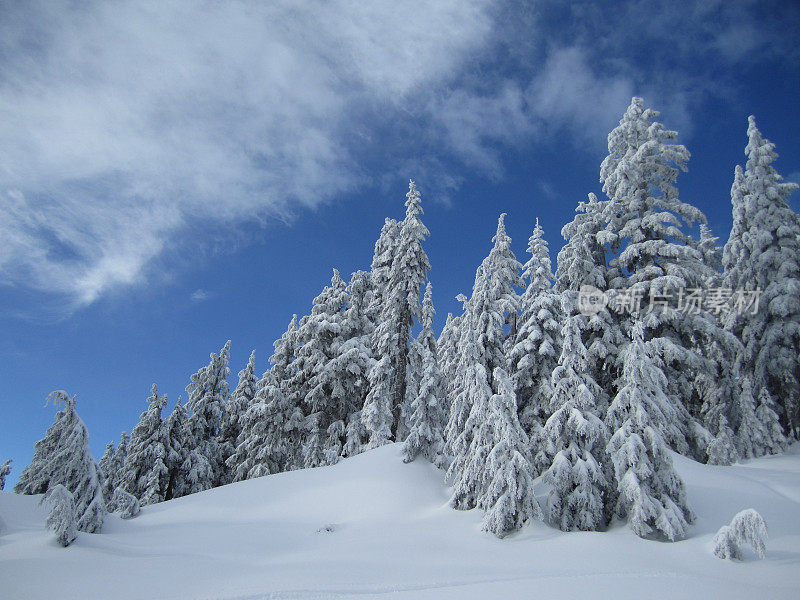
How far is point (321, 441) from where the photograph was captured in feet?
94.0

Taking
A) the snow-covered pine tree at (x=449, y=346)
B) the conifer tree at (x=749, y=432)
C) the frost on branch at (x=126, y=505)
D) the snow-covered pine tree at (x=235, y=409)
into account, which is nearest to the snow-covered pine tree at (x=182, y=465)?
the snow-covered pine tree at (x=235, y=409)

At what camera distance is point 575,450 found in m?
13.6

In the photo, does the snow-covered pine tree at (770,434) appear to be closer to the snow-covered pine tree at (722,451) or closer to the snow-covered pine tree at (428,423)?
the snow-covered pine tree at (722,451)

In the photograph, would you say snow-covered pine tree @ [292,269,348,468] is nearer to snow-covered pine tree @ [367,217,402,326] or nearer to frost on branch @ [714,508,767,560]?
snow-covered pine tree @ [367,217,402,326]

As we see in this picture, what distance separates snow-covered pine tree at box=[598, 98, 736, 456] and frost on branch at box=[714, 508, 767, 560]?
7.87 metres

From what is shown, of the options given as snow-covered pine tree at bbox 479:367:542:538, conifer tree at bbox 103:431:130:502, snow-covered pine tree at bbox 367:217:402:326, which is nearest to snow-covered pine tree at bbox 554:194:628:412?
snow-covered pine tree at bbox 479:367:542:538

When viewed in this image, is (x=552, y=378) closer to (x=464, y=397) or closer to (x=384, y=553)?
(x=464, y=397)

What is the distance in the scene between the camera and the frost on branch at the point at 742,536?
9500mm

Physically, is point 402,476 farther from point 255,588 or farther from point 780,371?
point 780,371

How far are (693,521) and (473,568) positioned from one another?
7.28 m

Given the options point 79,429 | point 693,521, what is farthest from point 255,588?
point 693,521

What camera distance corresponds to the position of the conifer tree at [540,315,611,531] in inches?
507

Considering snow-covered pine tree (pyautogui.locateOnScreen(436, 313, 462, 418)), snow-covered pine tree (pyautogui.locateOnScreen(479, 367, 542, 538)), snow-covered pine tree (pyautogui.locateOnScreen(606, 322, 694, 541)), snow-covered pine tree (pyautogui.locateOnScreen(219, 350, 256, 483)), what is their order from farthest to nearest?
snow-covered pine tree (pyautogui.locateOnScreen(219, 350, 256, 483)) → snow-covered pine tree (pyautogui.locateOnScreen(436, 313, 462, 418)) → snow-covered pine tree (pyautogui.locateOnScreen(479, 367, 542, 538)) → snow-covered pine tree (pyautogui.locateOnScreen(606, 322, 694, 541))

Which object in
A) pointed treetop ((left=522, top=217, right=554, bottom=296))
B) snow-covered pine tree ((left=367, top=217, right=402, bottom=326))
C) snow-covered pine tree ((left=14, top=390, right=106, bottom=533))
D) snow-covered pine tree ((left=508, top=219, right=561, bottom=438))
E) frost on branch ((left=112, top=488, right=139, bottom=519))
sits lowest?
frost on branch ((left=112, top=488, right=139, bottom=519))
